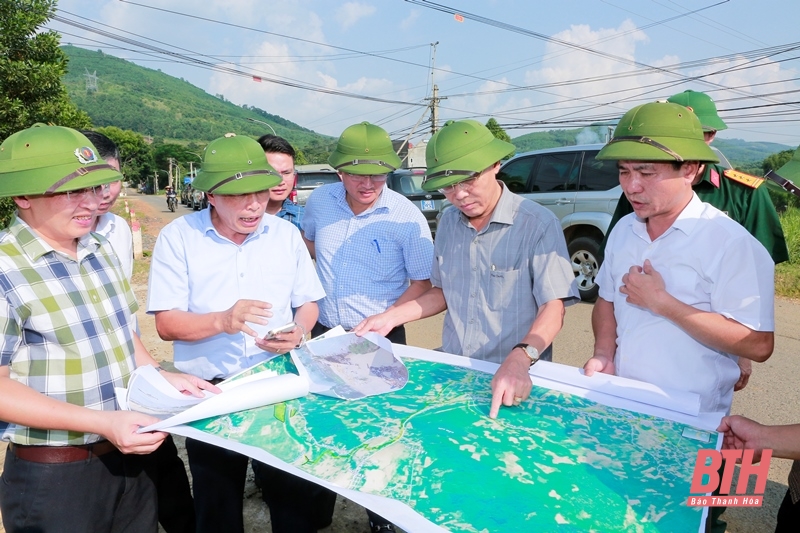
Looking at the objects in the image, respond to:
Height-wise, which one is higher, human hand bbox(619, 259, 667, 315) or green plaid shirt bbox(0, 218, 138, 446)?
human hand bbox(619, 259, 667, 315)

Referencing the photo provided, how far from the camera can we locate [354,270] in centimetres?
290

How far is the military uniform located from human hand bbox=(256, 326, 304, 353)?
169 cm

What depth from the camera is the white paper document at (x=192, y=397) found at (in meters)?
1.62

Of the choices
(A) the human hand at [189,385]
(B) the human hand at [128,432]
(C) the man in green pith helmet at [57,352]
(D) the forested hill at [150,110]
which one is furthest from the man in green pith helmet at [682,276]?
(D) the forested hill at [150,110]

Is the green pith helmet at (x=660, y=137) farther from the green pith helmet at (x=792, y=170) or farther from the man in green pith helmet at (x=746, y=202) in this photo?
the man in green pith helmet at (x=746, y=202)

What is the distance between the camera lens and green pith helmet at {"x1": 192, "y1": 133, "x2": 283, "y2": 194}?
2.07 metres

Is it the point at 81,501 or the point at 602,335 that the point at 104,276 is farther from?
the point at 602,335

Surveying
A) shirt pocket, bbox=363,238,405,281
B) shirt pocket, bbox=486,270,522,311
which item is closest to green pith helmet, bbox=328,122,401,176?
→ shirt pocket, bbox=363,238,405,281

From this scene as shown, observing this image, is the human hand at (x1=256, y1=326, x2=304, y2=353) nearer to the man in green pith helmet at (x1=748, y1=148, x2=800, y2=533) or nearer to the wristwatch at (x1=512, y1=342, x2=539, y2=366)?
the wristwatch at (x1=512, y1=342, x2=539, y2=366)

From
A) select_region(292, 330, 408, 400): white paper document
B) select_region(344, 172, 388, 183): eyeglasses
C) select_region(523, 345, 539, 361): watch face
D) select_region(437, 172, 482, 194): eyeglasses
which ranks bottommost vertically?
select_region(292, 330, 408, 400): white paper document

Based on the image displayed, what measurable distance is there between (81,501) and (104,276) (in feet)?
2.33

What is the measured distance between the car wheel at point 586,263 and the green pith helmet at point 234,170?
5505mm

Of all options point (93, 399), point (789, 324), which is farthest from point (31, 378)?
point (789, 324)

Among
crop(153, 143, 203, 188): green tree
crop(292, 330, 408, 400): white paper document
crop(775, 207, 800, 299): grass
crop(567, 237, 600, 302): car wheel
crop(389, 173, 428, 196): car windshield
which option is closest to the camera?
crop(292, 330, 408, 400): white paper document
